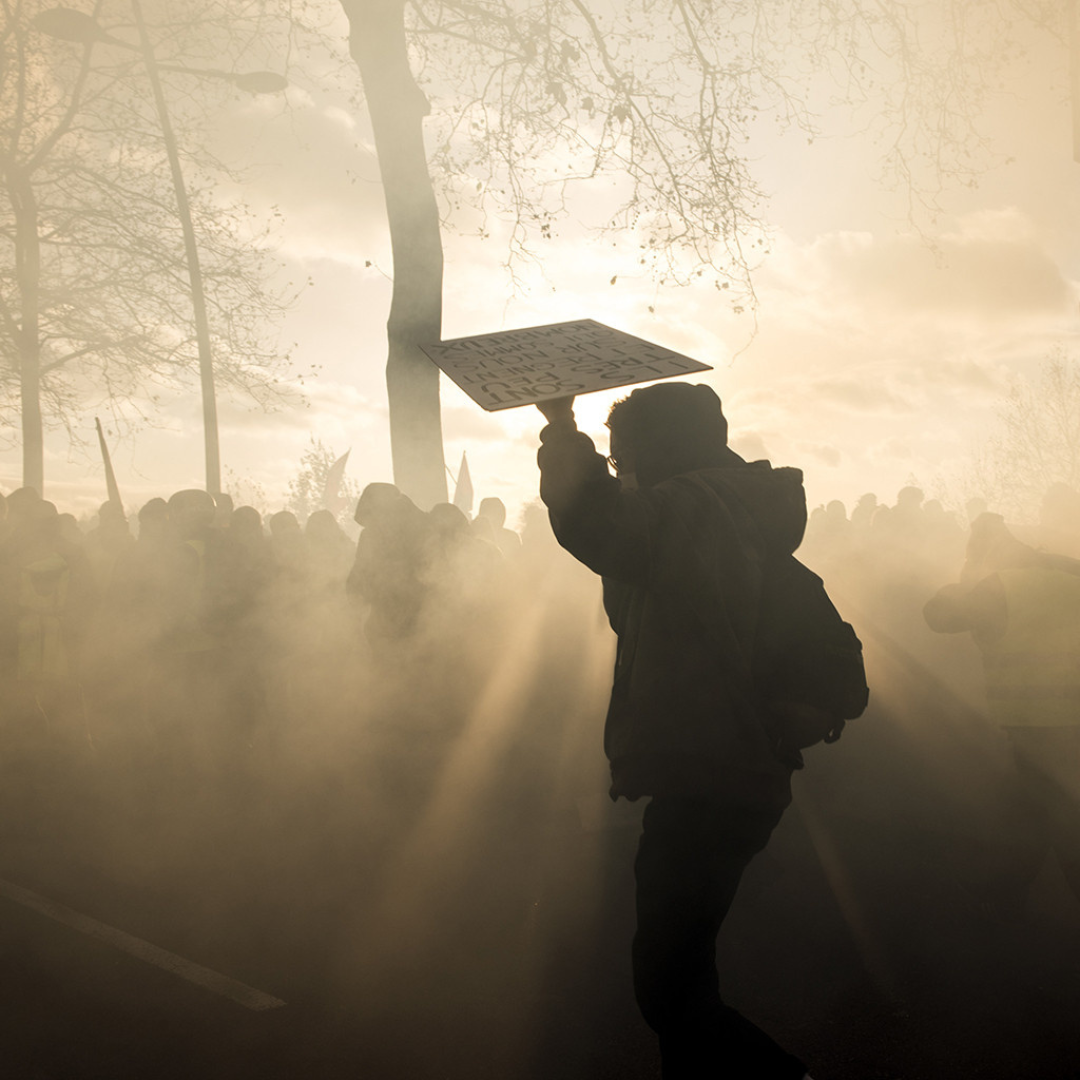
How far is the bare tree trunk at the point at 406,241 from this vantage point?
7.39 meters

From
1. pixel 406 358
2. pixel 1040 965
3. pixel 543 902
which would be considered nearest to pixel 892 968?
pixel 1040 965

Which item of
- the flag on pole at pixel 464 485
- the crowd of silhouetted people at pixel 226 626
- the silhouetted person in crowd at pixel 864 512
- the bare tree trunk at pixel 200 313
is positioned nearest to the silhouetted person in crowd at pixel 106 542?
the crowd of silhouetted people at pixel 226 626

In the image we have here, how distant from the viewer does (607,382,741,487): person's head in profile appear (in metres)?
2.07

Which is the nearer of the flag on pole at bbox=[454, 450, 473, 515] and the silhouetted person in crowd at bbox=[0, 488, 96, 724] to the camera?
the silhouetted person in crowd at bbox=[0, 488, 96, 724]

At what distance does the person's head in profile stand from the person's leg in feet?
2.48

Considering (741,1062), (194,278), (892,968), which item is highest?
(194,278)

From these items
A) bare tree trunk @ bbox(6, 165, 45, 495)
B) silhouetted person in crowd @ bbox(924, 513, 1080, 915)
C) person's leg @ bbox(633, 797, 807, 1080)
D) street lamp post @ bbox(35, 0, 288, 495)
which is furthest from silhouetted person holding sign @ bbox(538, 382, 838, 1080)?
bare tree trunk @ bbox(6, 165, 45, 495)

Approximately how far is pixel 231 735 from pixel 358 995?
3.08 meters

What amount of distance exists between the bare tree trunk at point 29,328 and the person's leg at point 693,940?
41.1 ft

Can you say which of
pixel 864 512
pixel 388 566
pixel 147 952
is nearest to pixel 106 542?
pixel 388 566

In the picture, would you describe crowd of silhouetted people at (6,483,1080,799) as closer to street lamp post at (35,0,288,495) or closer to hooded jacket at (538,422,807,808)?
hooded jacket at (538,422,807,808)

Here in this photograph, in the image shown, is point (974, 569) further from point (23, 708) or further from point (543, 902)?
point (23, 708)

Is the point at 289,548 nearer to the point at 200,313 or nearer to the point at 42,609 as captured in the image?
the point at 42,609

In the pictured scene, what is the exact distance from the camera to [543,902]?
386 centimetres
